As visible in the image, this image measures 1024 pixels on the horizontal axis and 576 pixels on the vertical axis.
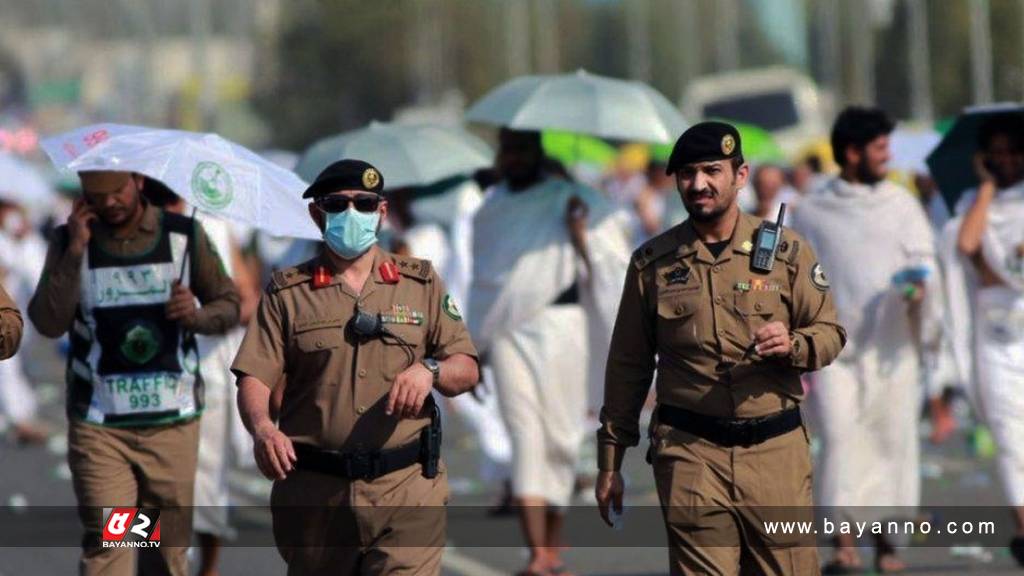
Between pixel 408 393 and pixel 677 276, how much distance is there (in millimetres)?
949

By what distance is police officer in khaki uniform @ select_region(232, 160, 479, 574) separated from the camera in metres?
7.09

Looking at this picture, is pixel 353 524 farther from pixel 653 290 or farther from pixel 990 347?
pixel 990 347

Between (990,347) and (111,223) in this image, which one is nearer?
(111,223)

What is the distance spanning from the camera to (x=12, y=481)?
15.4 metres

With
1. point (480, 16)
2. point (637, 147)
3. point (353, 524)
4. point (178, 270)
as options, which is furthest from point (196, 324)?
point (480, 16)

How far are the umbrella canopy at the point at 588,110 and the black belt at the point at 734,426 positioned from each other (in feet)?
11.9

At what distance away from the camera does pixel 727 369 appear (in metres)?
7.14

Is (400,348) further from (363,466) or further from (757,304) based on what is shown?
(757,304)

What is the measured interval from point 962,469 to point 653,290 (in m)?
8.10

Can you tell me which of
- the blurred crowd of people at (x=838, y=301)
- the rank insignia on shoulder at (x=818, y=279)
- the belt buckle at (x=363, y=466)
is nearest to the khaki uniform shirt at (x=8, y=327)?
the belt buckle at (x=363, y=466)

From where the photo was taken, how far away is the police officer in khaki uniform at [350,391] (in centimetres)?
709

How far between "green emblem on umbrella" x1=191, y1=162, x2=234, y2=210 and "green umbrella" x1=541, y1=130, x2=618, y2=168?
14462 mm

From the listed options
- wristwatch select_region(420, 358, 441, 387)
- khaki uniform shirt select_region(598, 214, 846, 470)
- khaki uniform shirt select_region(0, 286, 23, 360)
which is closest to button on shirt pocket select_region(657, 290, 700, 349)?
khaki uniform shirt select_region(598, 214, 846, 470)

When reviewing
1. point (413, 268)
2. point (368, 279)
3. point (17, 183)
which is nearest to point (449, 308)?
point (413, 268)
